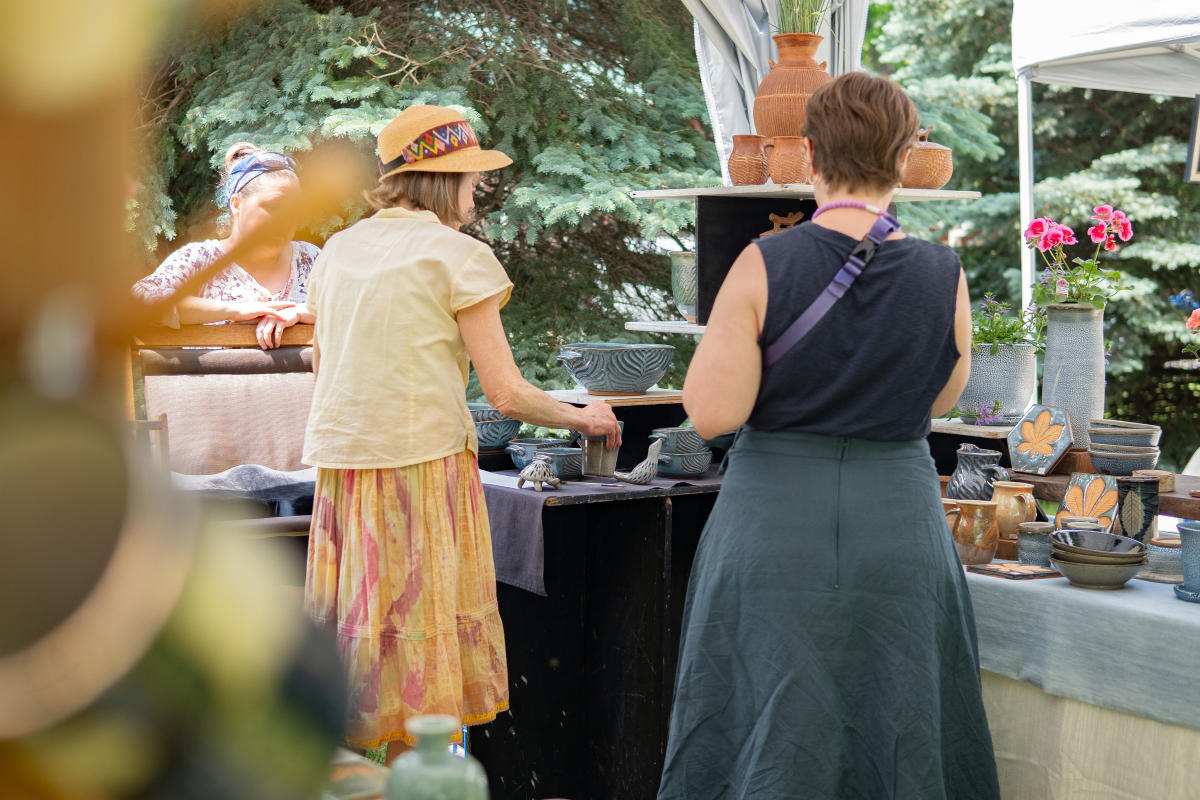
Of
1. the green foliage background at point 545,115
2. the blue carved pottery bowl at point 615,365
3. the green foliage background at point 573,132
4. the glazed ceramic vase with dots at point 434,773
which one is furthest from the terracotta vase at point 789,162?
the green foliage background at point 545,115

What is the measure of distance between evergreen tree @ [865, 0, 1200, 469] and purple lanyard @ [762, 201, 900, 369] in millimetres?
6868

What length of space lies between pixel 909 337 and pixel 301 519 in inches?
51.9

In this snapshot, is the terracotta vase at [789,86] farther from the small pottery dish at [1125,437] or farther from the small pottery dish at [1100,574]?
the small pottery dish at [1100,574]

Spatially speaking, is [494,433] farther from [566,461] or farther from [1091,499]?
[1091,499]

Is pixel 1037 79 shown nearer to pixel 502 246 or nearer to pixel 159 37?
pixel 502 246

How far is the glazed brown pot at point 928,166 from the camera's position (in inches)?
121

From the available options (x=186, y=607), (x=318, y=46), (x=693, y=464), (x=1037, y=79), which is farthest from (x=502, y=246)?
(x=186, y=607)

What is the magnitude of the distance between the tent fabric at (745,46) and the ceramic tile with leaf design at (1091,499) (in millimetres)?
1621

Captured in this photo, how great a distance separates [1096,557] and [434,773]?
5.80 feet

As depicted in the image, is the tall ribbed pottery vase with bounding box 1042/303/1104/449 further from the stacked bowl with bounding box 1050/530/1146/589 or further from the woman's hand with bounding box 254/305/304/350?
the woman's hand with bounding box 254/305/304/350

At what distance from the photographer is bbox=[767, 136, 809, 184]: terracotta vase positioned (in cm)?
299

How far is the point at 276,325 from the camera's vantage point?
301 cm

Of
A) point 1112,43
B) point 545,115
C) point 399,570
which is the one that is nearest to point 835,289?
point 399,570

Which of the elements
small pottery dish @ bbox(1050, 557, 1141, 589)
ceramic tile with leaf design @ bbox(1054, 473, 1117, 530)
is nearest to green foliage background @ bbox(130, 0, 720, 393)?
ceramic tile with leaf design @ bbox(1054, 473, 1117, 530)
